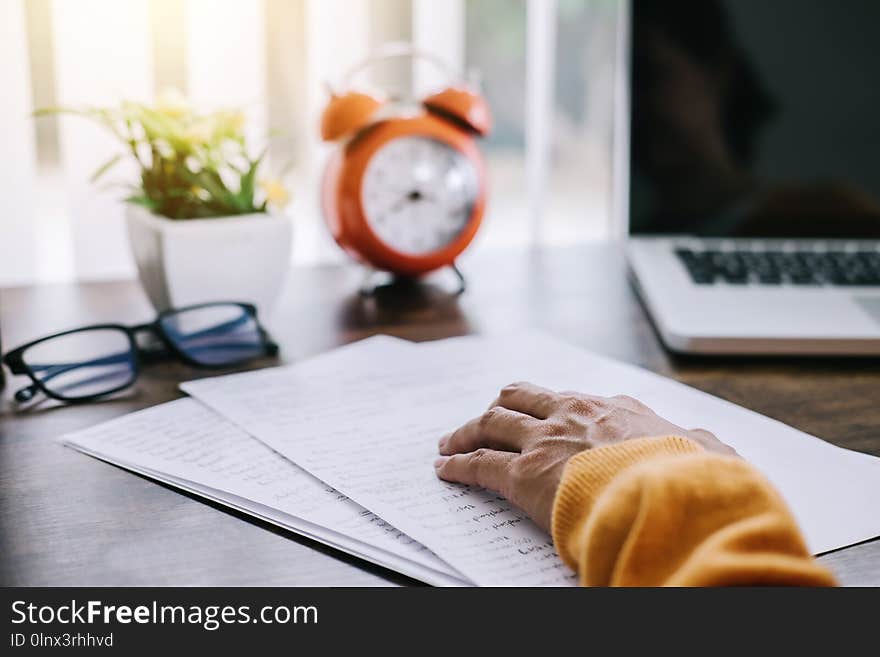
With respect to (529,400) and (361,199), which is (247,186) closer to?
(361,199)

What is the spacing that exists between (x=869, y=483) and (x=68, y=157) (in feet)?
3.98

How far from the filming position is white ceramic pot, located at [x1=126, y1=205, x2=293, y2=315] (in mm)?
1000

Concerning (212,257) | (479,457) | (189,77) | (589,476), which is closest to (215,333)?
(212,257)

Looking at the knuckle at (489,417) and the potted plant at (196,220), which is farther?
the potted plant at (196,220)

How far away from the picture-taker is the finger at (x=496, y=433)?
0.65 meters

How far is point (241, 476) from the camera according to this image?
0.67 meters

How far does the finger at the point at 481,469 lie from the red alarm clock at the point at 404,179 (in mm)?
577

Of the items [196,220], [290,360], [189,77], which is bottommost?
[290,360]

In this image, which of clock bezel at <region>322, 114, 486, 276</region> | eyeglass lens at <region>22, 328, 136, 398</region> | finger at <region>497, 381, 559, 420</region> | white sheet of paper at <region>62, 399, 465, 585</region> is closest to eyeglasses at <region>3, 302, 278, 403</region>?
eyeglass lens at <region>22, 328, 136, 398</region>

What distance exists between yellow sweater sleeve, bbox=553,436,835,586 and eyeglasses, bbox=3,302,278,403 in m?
0.53

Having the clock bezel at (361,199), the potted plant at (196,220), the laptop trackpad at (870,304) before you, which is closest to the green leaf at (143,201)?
the potted plant at (196,220)

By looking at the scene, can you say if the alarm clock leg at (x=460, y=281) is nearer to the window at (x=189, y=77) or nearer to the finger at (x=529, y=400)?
the window at (x=189, y=77)

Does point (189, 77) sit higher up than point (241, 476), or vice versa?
point (189, 77)

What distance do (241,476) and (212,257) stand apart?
40 cm
